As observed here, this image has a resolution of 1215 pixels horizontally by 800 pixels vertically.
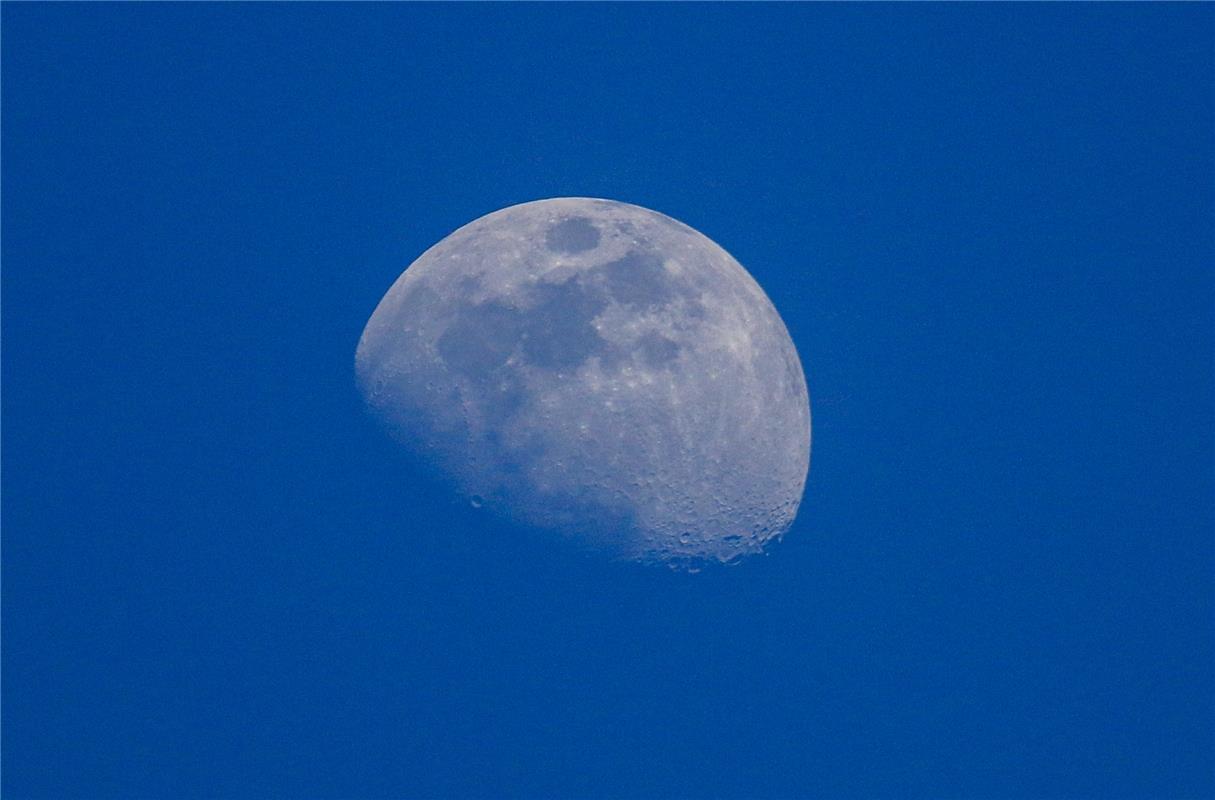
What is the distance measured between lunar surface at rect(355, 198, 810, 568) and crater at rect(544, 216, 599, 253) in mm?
22

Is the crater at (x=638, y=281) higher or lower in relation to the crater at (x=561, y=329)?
higher

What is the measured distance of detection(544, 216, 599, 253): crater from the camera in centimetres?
1097

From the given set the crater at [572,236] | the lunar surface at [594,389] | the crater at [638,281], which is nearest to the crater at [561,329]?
the lunar surface at [594,389]

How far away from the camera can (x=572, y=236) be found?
11.1 meters

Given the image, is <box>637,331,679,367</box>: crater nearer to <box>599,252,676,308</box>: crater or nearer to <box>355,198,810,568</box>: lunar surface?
<box>355,198,810,568</box>: lunar surface

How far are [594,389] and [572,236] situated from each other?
6.42ft

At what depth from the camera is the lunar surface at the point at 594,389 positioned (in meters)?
9.97

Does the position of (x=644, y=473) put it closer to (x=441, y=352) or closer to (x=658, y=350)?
(x=658, y=350)

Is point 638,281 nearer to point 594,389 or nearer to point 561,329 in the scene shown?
point 561,329

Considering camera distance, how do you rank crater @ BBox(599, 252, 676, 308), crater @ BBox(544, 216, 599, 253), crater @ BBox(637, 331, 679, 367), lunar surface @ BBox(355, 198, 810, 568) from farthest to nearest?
crater @ BBox(544, 216, 599, 253)
crater @ BBox(599, 252, 676, 308)
crater @ BBox(637, 331, 679, 367)
lunar surface @ BBox(355, 198, 810, 568)

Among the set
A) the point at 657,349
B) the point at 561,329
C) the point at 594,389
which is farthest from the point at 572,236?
the point at 594,389

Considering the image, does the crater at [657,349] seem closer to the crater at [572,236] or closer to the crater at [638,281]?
the crater at [638,281]

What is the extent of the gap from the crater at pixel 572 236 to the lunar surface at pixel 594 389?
0.07 ft

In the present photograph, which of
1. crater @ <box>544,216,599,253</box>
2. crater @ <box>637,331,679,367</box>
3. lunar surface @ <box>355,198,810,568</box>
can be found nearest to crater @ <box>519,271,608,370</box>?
lunar surface @ <box>355,198,810,568</box>
